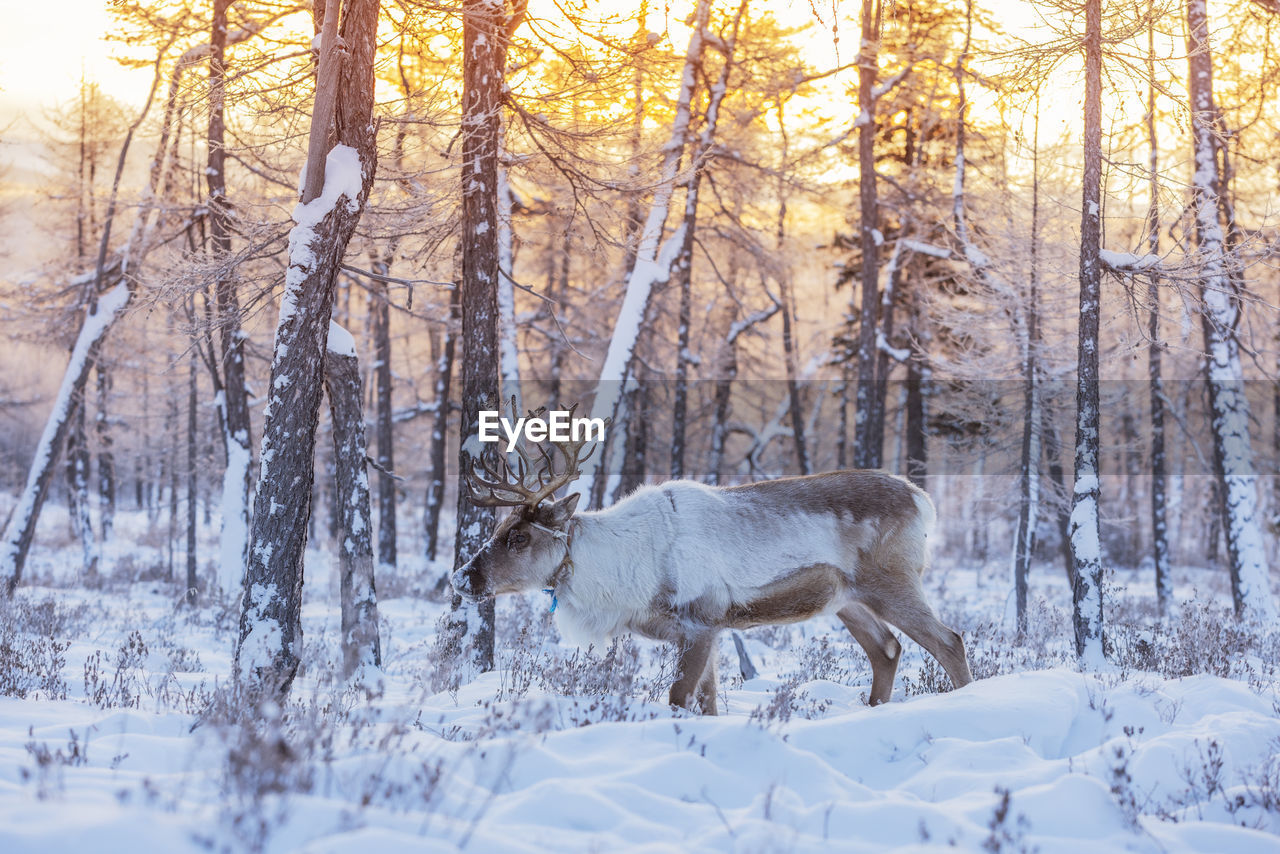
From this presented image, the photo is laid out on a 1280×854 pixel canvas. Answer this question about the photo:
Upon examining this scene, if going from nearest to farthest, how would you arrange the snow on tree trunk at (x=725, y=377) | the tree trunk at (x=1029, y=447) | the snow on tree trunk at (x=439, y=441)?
the tree trunk at (x=1029, y=447) < the snow on tree trunk at (x=439, y=441) < the snow on tree trunk at (x=725, y=377)

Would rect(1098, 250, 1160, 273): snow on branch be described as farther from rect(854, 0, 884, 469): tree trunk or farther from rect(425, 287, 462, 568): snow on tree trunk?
rect(425, 287, 462, 568): snow on tree trunk

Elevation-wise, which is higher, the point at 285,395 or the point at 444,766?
the point at 285,395

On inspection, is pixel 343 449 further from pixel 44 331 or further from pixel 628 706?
pixel 44 331

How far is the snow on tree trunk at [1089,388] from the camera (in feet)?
29.4

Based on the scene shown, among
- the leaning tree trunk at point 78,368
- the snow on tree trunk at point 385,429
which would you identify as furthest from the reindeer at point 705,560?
the snow on tree trunk at point 385,429

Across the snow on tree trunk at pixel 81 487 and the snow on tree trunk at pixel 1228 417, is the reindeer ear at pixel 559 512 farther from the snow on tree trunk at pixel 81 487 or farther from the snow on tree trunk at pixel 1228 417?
the snow on tree trunk at pixel 81 487

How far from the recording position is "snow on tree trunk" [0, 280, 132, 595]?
13828mm

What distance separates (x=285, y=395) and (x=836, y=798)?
444 centimetres

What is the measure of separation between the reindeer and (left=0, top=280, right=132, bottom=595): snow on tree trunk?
10.3 meters

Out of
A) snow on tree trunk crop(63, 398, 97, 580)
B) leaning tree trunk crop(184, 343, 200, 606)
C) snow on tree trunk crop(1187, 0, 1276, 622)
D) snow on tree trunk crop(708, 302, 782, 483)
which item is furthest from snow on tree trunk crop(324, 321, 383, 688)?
snow on tree trunk crop(708, 302, 782, 483)

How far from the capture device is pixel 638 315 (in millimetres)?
13641

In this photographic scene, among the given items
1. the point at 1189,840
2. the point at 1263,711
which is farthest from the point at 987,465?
the point at 1189,840

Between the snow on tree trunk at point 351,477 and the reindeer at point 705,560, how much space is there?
2.38 metres

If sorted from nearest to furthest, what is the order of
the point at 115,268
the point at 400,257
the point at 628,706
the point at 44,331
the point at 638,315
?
the point at 628,706
the point at 400,257
the point at 638,315
the point at 115,268
the point at 44,331
